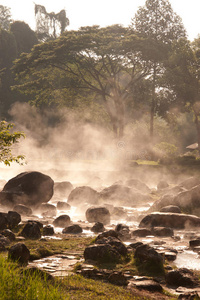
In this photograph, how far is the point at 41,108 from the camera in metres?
52.6

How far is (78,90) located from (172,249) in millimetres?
31689

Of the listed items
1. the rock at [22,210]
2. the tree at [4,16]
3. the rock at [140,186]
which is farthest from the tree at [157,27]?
the tree at [4,16]

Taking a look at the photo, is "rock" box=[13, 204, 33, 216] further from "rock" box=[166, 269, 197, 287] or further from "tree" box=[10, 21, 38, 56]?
"tree" box=[10, 21, 38, 56]

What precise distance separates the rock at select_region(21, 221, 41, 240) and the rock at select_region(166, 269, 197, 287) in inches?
178

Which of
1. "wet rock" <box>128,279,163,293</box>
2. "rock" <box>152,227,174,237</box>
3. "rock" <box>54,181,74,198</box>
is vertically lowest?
"wet rock" <box>128,279,163,293</box>

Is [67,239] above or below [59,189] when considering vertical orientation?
below

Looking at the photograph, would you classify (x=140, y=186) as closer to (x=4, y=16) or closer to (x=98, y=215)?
(x=98, y=215)

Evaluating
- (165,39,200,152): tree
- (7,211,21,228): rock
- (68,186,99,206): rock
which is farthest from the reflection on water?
(165,39,200,152): tree

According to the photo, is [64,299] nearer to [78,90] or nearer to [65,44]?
[65,44]

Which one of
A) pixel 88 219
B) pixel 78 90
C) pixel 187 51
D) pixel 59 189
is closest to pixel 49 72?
pixel 78 90

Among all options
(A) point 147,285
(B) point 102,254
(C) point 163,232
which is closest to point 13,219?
(B) point 102,254

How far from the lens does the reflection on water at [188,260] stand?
8188mm

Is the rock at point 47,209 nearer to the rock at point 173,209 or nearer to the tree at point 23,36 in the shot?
the rock at point 173,209

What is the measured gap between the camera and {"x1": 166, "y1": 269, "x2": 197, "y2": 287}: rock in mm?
6863
